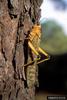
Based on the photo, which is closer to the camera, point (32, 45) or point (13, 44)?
point (13, 44)

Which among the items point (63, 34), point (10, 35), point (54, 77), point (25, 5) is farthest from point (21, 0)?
point (63, 34)

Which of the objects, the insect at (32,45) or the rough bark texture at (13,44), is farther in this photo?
the insect at (32,45)

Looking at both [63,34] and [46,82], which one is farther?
[63,34]

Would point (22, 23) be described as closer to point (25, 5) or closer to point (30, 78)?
point (25, 5)

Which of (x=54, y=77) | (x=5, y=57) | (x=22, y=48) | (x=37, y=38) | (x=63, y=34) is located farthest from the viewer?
(x=63, y=34)

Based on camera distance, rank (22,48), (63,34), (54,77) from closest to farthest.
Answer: (22,48) → (54,77) → (63,34)

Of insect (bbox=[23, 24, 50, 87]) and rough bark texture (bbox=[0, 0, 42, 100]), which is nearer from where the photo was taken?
rough bark texture (bbox=[0, 0, 42, 100])

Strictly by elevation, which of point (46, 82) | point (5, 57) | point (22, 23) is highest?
point (22, 23)

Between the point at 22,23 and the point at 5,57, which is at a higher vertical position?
the point at 22,23
